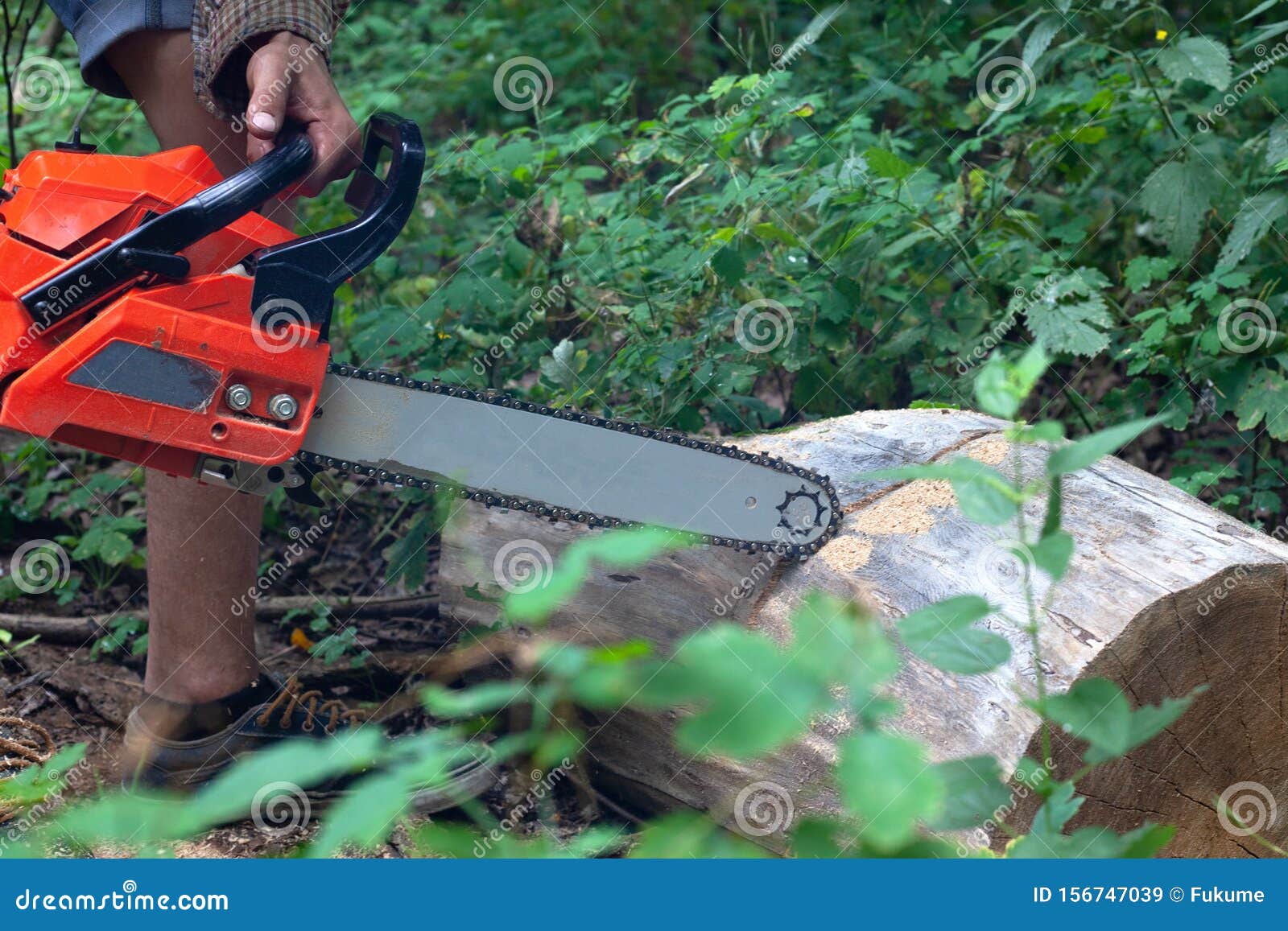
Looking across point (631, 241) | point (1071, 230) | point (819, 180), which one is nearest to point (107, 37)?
point (631, 241)

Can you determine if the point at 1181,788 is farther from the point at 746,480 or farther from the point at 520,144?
the point at 520,144

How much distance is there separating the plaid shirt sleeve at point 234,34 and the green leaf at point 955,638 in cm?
187

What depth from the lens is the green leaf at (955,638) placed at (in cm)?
99

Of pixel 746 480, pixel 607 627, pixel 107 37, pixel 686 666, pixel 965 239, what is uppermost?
pixel 107 37

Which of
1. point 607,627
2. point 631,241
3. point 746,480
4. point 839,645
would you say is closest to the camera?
point 839,645

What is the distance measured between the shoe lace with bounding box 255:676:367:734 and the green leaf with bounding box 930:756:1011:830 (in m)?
1.99

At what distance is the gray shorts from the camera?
237 centimetres

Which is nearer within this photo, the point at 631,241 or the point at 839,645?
the point at 839,645

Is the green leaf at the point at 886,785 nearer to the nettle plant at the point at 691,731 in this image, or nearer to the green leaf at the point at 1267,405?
the nettle plant at the point at 691,731

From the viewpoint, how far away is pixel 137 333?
6.84ft

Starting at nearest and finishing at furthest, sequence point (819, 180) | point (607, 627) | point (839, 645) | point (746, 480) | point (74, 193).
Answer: point (839, 645), point (74, 193), point (746, 480), point (607, 627), point (819, 180)

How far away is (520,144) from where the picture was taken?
140 inches

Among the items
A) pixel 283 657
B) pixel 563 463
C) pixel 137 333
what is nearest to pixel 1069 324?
pixel 563 463

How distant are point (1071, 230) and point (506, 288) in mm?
1708
